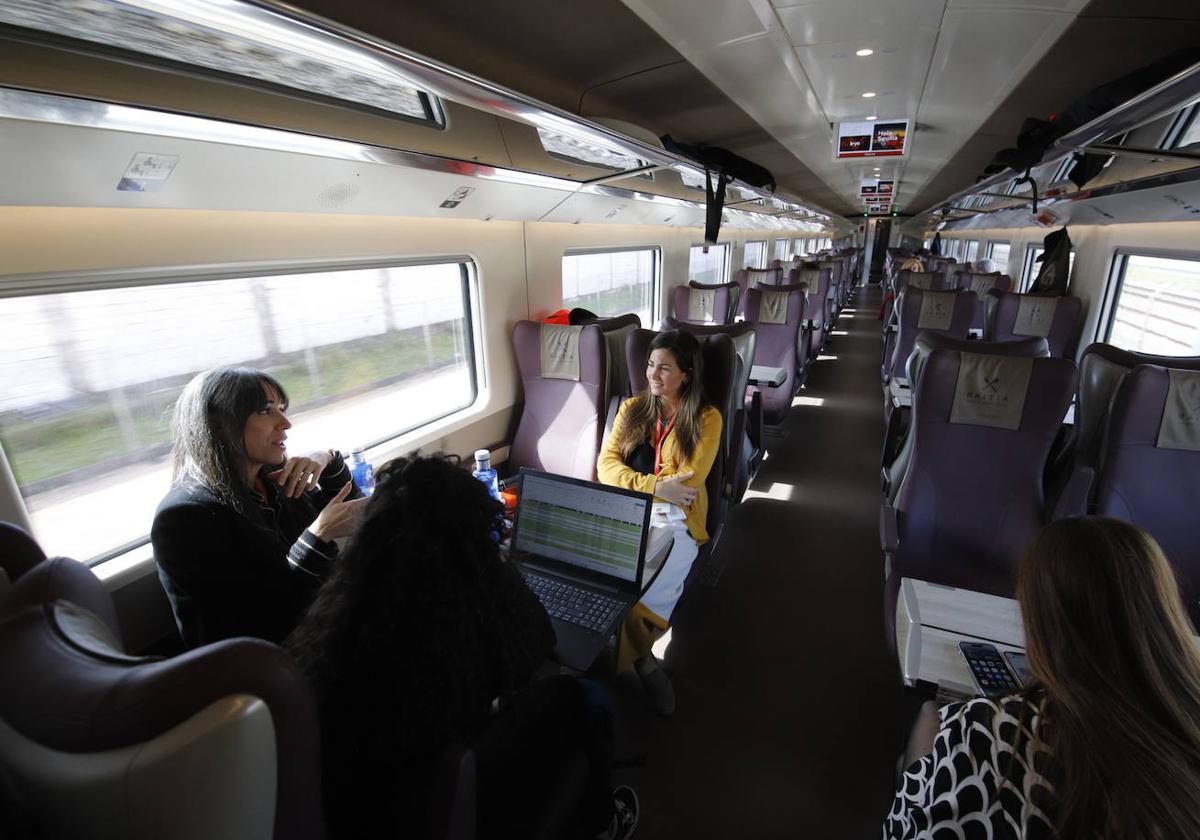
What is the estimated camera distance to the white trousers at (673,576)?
241 cm

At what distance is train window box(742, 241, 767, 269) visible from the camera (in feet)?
41.4

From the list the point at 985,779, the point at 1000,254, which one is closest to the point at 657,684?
the point at 985,779

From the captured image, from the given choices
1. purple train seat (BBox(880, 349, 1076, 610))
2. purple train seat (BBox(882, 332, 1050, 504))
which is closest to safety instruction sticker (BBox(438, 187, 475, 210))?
purple train seat (BBox(880, 349, 1076, 610))

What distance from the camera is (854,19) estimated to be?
2.86 meters

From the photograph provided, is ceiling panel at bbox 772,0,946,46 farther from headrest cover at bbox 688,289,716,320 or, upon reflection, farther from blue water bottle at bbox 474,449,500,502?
headrest cover at bbox 688,289,716,320

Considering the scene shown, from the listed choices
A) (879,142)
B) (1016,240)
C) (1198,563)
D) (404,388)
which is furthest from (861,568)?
(1016,240)

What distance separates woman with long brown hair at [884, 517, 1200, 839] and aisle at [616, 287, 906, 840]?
115cm

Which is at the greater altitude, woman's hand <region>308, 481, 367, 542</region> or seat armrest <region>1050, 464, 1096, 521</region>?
woman's hand <region>308, 481, 367, 542</region>

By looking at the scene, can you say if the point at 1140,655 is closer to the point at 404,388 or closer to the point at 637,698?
the point at 637,698

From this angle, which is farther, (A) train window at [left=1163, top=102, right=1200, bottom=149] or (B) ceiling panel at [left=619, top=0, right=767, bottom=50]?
(A) train window at [left=1163, top=102, right=1200, bottom=149]

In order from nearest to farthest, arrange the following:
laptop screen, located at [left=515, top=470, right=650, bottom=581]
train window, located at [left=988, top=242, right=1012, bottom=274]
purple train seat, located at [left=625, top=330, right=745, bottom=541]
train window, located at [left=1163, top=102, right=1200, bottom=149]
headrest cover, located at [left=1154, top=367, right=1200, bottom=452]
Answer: laptop screen, located at [left=515, top=470, right=650, bottom=581], headrest cover, located at [left=1154, top=367, right=1200, bottom=452], purple train seat, located at [left=625, top=330, right=745, bottom=541], train window, located at [left=1163, top=102, right=1200, bottom=149], train window, located at [left=988, top=242, right=1012, bottom=274]

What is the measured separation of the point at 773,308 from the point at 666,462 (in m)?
4.04

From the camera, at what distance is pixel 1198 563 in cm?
236

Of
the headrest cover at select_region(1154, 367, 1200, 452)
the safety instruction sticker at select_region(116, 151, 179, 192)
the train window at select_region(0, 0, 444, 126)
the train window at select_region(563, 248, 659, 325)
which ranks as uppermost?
the train window at select_region(0, 0, 444, 126)
